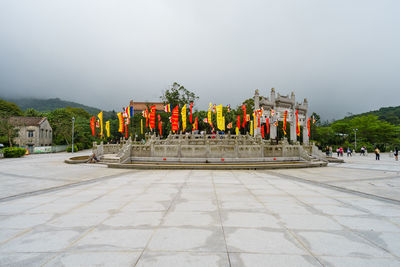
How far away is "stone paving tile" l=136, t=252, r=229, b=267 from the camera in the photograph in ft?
10.5

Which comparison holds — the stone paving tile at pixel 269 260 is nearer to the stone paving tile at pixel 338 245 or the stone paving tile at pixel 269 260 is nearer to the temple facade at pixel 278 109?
the stone paving tile at pixel 338 245

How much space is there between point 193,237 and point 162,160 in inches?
596

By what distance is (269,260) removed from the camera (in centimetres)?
332

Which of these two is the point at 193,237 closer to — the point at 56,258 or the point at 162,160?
the point at 56,258

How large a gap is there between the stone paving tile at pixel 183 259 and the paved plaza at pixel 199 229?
17 mm

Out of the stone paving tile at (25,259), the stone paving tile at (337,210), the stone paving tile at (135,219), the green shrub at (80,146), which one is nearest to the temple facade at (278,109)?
the stone paving tile at (337,210)

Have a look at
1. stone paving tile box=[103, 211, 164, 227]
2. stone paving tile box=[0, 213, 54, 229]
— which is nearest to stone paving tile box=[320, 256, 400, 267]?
stone paving tile box=[103, 211, 164, 227]

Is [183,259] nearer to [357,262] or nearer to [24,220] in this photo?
[357,262]

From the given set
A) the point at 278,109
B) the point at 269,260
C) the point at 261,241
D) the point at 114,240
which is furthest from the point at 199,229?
the point at 278,109

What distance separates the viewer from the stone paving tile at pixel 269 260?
3.21 m

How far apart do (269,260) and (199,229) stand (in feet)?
5.47

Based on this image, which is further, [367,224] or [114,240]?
[367,224]

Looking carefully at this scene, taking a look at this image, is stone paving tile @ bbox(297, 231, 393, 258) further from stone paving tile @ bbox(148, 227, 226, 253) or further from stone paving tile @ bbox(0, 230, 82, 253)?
stone paving tile @ bbox(0, 230, 82, 253)

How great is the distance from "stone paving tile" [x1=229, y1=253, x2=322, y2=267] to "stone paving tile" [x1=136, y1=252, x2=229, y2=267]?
193mm
